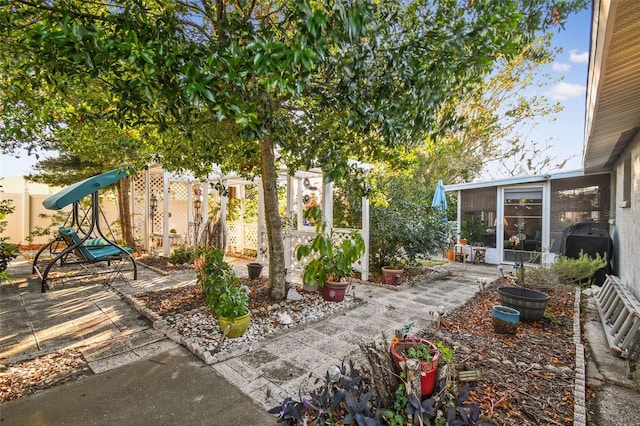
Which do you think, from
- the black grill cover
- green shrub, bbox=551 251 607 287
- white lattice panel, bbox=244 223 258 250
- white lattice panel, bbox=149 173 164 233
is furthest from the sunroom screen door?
white lattice panel, bbox=149 173 164 233

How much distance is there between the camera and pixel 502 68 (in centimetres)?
1136

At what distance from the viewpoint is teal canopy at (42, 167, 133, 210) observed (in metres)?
4.64

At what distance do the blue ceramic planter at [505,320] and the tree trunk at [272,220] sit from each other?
2.68 metres

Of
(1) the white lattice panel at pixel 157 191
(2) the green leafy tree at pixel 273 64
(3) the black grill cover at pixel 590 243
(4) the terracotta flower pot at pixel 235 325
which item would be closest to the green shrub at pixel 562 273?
(3) the black grill cover at pixel 590 243

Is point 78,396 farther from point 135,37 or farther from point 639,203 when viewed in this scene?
point 639,203

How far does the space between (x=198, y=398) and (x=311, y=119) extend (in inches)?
120

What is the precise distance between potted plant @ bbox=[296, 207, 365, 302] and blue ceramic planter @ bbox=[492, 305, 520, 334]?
1.74m

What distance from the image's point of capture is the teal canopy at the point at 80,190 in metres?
4.64

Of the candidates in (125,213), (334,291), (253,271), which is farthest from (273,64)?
(125,213)

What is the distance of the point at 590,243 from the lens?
6156mm

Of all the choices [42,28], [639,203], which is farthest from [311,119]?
[639,203]

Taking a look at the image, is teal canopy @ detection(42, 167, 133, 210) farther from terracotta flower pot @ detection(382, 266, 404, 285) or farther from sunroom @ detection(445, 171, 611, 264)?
sunroom @ detection(445, 171, 611, 264)

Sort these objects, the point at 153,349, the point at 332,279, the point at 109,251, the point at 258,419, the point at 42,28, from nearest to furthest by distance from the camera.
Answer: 1. the point at 42,28
2. the point at 258,419
3. the point at 153,349
4. the point at 332,279
5. the point at 109,251

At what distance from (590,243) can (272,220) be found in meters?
6.32
